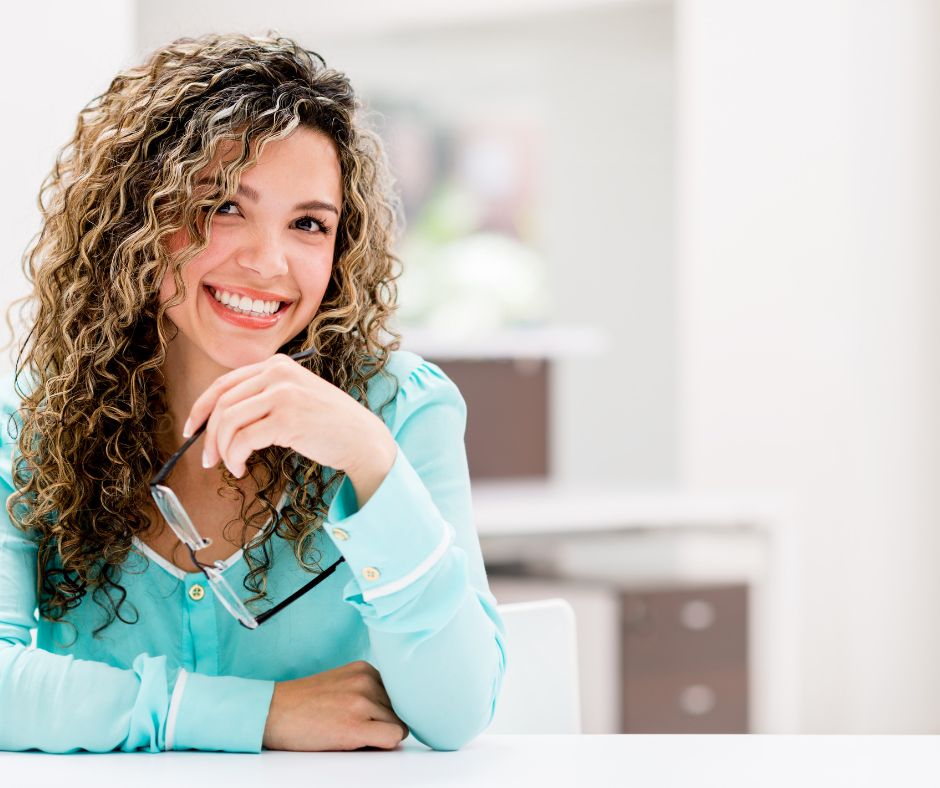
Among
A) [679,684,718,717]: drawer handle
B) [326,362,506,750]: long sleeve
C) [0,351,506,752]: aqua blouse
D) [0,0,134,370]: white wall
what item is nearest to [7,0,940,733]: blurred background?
[679,684,718,717]: drawer handle

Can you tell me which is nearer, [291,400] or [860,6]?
[291,400]

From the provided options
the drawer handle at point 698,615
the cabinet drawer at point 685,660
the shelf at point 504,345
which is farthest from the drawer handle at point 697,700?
the shelf at point 504,345

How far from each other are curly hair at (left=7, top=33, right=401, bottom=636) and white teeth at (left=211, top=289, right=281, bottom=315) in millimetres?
43

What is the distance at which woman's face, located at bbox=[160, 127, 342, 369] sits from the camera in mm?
1140

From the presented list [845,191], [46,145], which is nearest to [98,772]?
[46,145]

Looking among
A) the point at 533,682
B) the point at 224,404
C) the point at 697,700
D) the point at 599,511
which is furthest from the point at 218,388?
the point at 697,700

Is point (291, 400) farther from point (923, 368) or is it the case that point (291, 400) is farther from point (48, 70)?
point (923, 368)

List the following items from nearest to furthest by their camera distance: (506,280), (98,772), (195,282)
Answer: (98,772) → (195,282) → (506,280)

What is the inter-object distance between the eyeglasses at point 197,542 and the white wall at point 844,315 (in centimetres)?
228

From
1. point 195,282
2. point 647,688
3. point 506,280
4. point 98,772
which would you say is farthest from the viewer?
point 506,280

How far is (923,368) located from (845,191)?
0.51m

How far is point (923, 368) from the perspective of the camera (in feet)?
10.6

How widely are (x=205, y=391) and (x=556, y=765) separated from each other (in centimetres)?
47

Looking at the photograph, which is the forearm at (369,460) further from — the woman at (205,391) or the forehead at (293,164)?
the forehead at (293,164)
